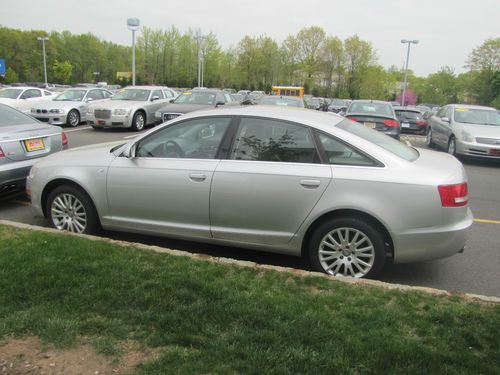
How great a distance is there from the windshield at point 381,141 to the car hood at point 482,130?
7912mm

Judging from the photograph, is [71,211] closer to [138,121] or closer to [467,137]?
[467,137]

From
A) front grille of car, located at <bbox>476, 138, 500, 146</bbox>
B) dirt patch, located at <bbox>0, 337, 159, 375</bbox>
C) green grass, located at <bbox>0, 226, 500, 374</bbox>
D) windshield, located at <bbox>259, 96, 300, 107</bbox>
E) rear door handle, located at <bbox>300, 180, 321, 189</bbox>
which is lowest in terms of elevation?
dirt patch, located at <bbox>0, 337, 159, 375</bbox>

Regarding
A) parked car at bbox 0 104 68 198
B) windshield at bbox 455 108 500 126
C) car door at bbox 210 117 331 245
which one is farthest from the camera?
windshield at bbox 455 108 500 126

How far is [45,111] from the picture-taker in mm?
16203

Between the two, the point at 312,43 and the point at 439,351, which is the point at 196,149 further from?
the point at 312,43

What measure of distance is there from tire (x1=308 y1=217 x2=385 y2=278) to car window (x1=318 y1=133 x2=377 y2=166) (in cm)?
52

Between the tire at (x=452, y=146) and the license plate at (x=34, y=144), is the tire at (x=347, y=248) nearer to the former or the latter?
the license plate at (x=34, y=144)

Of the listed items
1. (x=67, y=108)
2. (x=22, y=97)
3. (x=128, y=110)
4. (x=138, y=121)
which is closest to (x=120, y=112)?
(x=128, y=110)

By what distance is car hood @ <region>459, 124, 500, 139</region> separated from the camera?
461 inches

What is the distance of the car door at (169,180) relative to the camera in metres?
4.52

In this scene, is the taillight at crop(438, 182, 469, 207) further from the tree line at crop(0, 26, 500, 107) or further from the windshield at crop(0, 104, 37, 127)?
the tree line at crop(0, 26, 500, 107)

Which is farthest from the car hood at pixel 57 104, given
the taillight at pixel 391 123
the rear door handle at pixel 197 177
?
the rear door handle at pixel 197 177

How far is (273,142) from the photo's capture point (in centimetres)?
446

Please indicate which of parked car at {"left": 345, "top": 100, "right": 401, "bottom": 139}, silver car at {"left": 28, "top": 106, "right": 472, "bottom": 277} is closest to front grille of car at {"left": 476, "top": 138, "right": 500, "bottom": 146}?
parked car at {"left": 345, "top": 100, "right": 401, "bottom": 139}
